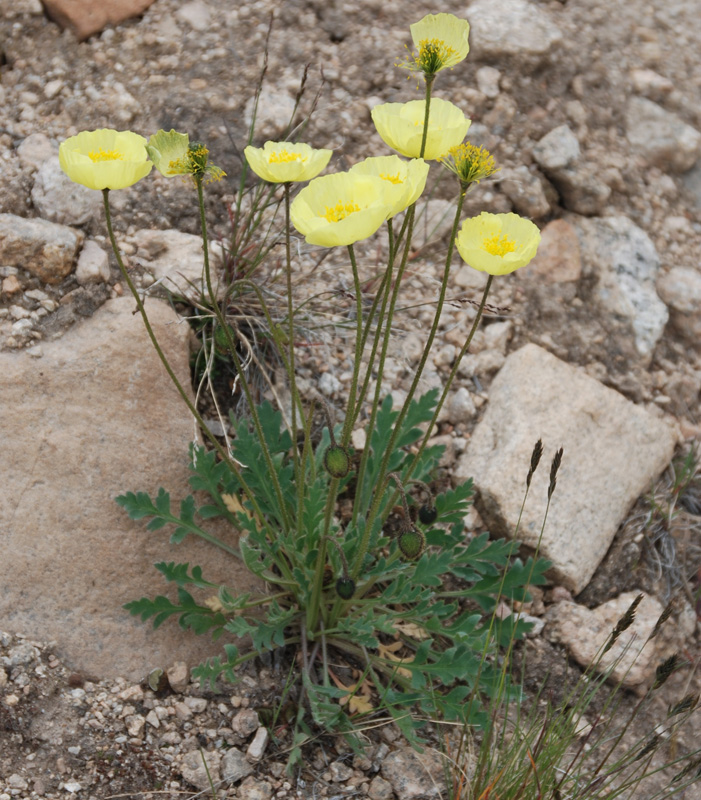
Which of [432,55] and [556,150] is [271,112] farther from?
[432,55]

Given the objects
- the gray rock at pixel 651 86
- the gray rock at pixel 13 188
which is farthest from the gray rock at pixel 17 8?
the gray rock at pixel 651 86

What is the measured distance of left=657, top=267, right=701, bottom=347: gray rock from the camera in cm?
418

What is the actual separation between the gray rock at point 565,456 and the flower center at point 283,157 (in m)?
1.60

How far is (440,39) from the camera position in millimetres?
2141

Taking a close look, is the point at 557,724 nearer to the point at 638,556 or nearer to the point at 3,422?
the point at 638,556

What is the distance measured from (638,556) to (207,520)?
5.76ft

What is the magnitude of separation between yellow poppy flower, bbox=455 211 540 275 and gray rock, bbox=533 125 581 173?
211cm

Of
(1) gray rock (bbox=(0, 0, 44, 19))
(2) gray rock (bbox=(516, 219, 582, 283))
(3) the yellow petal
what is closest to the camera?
(3) the yellow petal

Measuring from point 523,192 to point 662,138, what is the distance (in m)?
1.06

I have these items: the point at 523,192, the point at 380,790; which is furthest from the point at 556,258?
the point at 380,790

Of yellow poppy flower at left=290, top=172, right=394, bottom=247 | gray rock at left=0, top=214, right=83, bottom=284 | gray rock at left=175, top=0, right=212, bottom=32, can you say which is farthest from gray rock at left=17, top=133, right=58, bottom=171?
yellow poppy flower at left=290, top=172, right=394, bottom=247

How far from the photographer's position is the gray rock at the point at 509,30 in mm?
4371

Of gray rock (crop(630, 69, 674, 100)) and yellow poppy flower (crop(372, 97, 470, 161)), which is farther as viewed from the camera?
gray rock (crop(630, 69, 674, 100))

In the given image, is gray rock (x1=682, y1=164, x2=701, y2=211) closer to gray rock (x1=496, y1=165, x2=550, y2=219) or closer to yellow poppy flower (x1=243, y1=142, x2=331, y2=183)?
gray rock (x1=496, y1=165, x2=550, y2=219)
